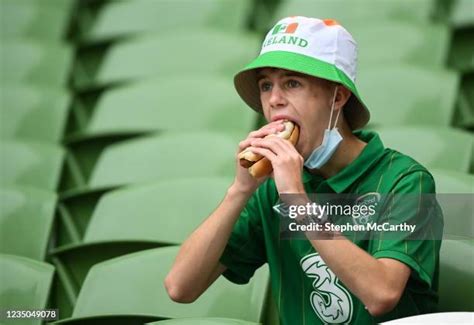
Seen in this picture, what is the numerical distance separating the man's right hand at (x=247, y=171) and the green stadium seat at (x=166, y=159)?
109 cm

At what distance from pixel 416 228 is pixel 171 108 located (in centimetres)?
194

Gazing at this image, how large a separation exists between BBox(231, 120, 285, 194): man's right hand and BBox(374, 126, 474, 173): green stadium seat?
944 millimetres

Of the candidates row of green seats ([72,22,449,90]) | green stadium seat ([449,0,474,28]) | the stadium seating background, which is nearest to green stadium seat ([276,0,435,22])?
the stadium seating background

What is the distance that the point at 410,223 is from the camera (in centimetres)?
191

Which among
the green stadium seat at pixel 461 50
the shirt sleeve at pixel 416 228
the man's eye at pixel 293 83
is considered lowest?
the shirt sleeve at pixel 416 228

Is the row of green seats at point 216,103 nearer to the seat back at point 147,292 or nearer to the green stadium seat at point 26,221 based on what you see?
the green stadium seat at point 26,221

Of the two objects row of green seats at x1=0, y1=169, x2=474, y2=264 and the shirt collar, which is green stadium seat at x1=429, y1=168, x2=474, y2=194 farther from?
row of green seats at x1=0, y1=169, x2=474, y2=264

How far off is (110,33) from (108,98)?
101 cm

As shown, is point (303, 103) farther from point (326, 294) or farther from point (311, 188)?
point (326, 294)

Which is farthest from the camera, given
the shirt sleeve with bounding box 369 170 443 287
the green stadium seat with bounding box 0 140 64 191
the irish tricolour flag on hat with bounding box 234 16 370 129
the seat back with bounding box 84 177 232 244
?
the green stadium seat with bounding box 0 140 64 191

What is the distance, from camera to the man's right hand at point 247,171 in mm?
1978

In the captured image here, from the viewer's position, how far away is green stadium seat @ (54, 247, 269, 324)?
7.85 ft

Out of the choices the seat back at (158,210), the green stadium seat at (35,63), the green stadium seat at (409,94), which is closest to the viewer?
the seat back at (158,210)

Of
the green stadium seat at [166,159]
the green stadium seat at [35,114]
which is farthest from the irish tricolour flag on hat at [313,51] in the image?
the green stadium seat at [35,114]
